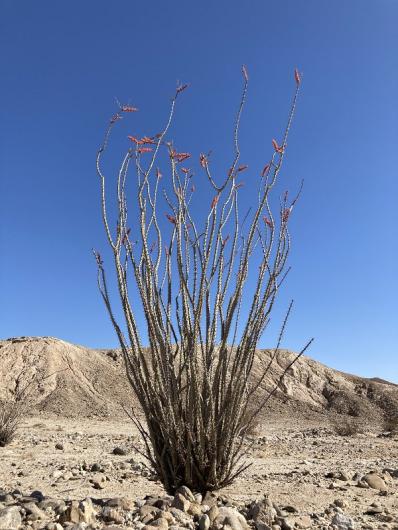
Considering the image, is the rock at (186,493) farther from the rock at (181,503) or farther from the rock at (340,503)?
the rock at (340,503)

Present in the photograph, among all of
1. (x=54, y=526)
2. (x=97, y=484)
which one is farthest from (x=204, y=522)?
(x=97, y=484)

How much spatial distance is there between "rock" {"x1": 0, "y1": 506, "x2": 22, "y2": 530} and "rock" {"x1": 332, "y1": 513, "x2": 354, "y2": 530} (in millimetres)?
2122

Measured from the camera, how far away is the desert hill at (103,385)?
82.2 feet

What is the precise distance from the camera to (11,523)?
313 cm

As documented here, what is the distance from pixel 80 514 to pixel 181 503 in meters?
0.70

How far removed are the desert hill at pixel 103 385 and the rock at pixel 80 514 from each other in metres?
20.2

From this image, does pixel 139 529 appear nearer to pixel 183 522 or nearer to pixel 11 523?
pixel 183 522

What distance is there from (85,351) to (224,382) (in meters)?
28.7

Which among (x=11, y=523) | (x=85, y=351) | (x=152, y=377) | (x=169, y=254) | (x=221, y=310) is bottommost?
(x=11, y=523)

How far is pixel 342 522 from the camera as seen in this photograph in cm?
364

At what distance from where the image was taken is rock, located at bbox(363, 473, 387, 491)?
18.3ft

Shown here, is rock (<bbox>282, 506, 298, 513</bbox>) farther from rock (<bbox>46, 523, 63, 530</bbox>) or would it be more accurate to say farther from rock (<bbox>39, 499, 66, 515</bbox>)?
rock (<bbox>46, 523, 63, 530</bbox>)

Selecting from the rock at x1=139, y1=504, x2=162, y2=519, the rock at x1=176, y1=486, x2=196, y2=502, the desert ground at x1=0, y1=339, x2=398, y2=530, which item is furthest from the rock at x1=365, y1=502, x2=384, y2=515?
the rock at x1=139, y1=504, x2=162, y2=519

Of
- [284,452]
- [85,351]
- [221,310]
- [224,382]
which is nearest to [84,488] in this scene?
[224,382]
